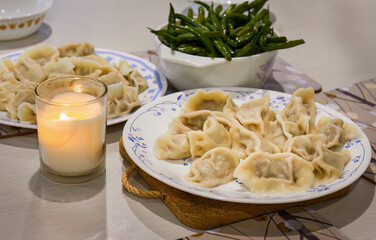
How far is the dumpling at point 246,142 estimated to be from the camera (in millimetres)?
1519

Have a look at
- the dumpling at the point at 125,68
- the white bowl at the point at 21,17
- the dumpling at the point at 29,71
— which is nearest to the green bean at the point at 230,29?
the dumpling at the point at 125,68

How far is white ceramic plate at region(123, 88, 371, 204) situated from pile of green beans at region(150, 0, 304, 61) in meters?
0.18

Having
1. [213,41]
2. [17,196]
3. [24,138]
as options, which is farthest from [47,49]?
[17,196]

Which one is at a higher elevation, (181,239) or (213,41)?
(213,41)

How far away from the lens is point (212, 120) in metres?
1.58

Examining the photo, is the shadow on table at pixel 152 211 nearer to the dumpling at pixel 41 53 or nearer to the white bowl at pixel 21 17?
the dumpling at pixel 41 53

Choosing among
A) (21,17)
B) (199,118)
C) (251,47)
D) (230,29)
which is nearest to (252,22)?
(230,29)

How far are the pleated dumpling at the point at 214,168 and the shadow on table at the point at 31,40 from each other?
1.57 m

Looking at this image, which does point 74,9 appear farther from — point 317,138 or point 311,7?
point 317,138

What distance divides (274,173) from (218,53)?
68 centimetres

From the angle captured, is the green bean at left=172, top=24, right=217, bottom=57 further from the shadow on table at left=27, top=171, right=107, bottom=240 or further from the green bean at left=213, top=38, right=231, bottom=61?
the shadow on table at left=27, top=171, right=107, bottom=240

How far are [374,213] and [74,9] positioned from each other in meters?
2.52

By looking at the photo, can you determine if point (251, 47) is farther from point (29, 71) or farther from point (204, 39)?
point (29, 71)

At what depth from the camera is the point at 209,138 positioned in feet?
4.97
